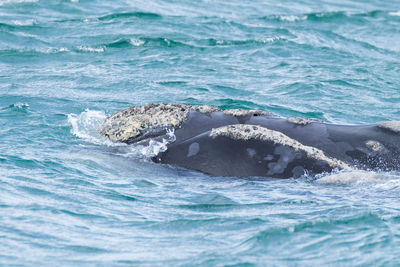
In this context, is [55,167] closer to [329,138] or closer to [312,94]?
[329,138]

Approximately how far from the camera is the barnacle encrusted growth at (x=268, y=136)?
29.4 feet

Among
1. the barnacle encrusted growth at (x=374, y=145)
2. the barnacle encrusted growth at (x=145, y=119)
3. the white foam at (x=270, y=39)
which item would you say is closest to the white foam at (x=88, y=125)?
the barnacle encrusted growth at (x=145, y=119)

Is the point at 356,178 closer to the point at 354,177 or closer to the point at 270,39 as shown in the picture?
the point at 354,177

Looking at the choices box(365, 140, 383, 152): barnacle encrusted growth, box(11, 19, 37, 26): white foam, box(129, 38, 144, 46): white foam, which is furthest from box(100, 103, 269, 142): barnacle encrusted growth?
box(11, 19, 37, 26): white foam

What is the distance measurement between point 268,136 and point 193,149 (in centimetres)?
101

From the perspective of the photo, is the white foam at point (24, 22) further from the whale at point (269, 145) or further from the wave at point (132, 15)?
the whale at point (269, 145)

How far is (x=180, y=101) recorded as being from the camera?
14781 millimetres

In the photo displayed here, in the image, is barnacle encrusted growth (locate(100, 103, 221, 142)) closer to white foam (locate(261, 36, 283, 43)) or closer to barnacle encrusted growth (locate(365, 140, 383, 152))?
barnacle encrusted growth (locate(365, 140, 383, 152))

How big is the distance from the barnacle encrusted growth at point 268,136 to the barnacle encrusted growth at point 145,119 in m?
0.79

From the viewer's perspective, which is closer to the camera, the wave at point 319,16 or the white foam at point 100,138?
the white foam at point 100,138

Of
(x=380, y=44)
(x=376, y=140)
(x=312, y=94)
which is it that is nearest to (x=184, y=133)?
(x=376, y=140)

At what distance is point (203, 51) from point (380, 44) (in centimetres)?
612

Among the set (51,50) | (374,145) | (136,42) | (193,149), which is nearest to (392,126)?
(374,145)

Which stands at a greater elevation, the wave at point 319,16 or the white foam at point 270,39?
the wave at point 319,16
